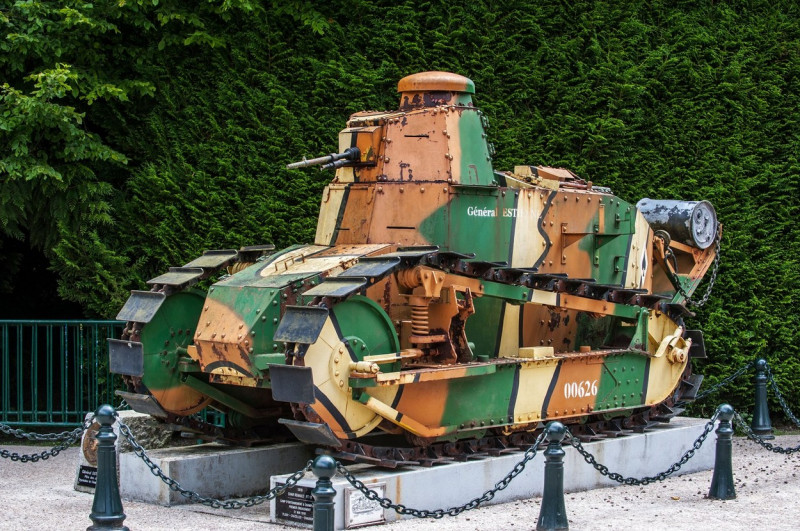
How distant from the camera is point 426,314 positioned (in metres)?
10.2

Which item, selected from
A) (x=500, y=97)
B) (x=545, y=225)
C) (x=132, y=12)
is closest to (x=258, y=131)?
(x=132, y=12)

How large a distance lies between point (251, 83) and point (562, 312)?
5.19 m

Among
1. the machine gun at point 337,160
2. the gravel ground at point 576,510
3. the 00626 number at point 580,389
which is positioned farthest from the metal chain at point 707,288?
the machine gun at point 337,160

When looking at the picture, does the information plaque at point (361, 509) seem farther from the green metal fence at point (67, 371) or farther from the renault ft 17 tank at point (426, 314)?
the green metal fence at point (67, 371)

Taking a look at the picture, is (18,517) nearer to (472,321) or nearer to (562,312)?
(472,321)

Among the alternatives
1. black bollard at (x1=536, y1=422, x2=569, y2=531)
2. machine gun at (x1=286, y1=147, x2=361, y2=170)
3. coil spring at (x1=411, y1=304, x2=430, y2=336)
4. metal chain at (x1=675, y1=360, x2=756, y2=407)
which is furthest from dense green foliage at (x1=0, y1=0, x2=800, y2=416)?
black bollard at (x1=536, y1=422, x2=569, y2=531)

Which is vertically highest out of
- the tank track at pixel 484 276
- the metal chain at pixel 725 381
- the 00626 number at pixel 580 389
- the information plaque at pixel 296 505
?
the tank track at pixel 484 276

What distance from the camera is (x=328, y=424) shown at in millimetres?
9328

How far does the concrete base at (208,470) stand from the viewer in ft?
33.9

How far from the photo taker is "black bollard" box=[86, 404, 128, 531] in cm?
870

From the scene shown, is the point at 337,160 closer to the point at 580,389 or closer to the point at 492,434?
the point at 492,434

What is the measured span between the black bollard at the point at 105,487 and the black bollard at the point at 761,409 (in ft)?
26.9

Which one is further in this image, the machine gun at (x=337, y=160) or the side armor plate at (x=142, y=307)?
the machine gun at (x=337, y=160)

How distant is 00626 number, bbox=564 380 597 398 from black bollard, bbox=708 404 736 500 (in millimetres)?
1494
